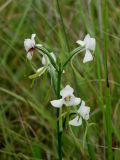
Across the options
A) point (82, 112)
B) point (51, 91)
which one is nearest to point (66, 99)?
point (82, 112)

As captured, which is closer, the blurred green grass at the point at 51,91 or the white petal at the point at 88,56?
the white petal at the point at 88,56

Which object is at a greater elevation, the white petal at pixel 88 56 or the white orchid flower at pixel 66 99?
the white petal at pixel 88 56

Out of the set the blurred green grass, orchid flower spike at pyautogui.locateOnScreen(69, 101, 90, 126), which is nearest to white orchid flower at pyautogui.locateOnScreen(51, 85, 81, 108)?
orchid flower spike at pyautogui.locateOnScreen(69, 101, 90, 126)

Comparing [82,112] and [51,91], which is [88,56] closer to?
[82,112]

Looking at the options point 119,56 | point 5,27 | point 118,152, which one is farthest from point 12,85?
point 118,152

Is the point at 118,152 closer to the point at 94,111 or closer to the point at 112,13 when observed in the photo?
the point at 94,111

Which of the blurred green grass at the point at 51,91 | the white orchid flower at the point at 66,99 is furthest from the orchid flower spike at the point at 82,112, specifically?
the blurred green grass at the point at 51,91

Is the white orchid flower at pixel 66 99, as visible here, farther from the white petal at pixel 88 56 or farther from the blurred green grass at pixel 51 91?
the blurred green grass at pixel 51 91

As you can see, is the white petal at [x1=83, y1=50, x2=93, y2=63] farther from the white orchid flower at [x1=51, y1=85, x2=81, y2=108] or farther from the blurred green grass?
the blurred green grass

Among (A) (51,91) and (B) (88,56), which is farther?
(A) (51,91)
